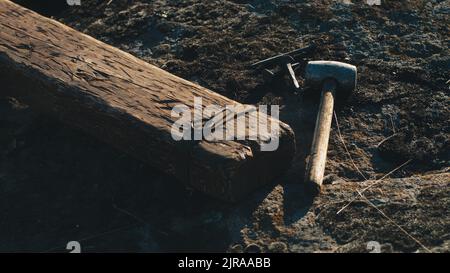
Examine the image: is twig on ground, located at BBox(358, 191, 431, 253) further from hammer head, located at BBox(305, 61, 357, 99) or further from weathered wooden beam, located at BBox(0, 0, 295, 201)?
hammer head, located at BBox(305, 61, 357, 99)

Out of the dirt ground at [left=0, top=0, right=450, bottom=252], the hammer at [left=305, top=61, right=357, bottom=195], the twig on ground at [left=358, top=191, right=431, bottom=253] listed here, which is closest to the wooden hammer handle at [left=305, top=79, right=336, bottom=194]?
the hammer at [left=305, top=61, right=357, bottom=195]

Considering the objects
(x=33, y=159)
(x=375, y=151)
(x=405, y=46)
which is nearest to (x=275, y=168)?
(x=375, y=151)

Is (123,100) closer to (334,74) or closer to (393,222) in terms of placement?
(334,74)

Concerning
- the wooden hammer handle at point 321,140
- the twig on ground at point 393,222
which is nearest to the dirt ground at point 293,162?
the twig on ground at point 393,222

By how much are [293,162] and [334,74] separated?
0.82m

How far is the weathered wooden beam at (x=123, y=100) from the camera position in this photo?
4.01 metres

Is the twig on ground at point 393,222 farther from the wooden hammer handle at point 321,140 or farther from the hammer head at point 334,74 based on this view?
the hammer head at point 334,74

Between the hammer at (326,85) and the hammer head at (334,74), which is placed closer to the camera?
the hammer at (326,85)

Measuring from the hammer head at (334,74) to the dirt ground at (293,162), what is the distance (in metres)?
0.15

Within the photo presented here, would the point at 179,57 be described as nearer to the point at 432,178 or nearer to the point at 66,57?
the point at 66,57

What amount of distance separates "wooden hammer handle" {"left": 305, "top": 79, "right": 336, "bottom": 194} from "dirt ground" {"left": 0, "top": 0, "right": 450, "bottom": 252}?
12 cm

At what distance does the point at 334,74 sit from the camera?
5.02 metres

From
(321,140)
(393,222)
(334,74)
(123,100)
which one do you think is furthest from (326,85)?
(123,100)

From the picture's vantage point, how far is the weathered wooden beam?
158 inches
